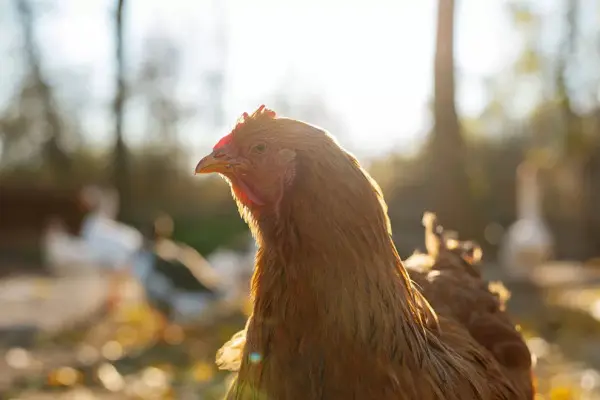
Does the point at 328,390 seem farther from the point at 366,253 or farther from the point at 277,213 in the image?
the point at 277,213

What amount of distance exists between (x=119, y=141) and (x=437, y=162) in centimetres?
850

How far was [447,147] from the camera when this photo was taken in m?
6.16

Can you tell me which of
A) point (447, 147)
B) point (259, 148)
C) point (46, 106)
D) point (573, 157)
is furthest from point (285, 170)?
point (46, 106)

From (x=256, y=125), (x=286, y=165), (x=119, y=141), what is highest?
(x=119, y=141)

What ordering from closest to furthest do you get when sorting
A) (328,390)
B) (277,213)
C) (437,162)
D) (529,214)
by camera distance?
(328,390)
(277,213)
(437,162)
(529,214)

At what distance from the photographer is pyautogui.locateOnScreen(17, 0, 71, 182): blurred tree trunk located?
17219 mm

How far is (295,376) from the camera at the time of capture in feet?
6.04

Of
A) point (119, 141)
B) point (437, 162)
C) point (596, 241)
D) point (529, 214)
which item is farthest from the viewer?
point (596, 241)

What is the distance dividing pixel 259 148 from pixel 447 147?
4.44m

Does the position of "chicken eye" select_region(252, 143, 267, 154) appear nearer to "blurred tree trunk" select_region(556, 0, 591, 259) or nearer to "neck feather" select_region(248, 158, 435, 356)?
"neck feather" select_region(248, 158, 435, 356)

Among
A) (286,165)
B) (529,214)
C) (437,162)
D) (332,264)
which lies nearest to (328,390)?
(332,264)

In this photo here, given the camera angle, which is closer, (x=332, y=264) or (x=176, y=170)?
(x=332, y=264)

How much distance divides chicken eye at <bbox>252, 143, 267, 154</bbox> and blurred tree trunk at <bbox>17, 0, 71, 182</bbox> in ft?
55.9

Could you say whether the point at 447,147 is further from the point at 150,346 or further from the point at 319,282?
the point at 319,282
